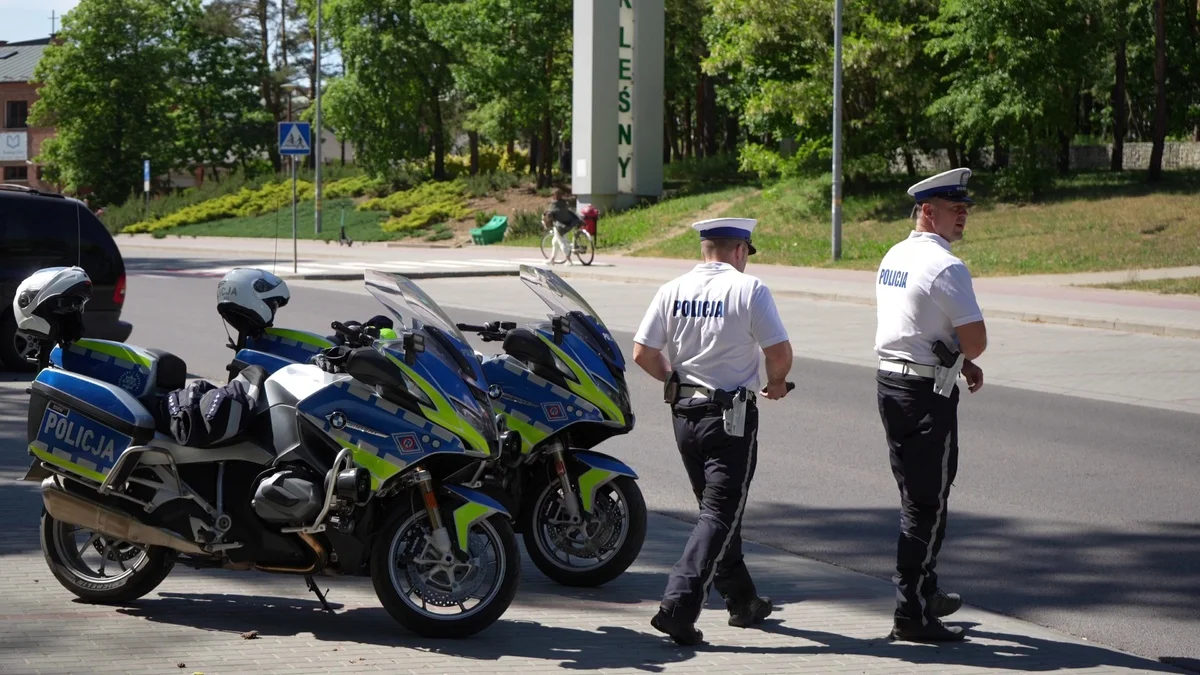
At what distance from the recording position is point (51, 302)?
19.5 ft

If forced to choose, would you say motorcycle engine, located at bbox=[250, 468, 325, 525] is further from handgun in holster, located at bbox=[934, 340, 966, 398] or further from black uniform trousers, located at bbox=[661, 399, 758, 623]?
handgun in holster, located at bbox=[934, 340, 966, 398]

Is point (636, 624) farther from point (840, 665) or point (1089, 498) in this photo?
point (1089, 498)

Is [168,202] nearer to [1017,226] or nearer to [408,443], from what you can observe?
[1017,226]

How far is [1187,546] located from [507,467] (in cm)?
388

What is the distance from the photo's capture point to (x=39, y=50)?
9144 cm

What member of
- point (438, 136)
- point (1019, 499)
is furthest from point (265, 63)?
point (1019, 499)

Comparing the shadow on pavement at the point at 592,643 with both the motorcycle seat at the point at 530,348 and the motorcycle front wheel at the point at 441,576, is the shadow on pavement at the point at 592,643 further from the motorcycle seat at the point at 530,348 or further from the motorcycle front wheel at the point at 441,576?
the motorcycle seat at the point at 530,348

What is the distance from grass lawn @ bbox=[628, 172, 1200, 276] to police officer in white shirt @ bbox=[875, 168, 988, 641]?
74.2 ft

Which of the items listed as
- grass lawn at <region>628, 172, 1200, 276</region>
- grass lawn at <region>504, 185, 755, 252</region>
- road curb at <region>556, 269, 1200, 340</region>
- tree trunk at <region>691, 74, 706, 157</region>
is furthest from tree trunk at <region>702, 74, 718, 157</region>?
road curb at <region>556, 269, 1200, 340</region>

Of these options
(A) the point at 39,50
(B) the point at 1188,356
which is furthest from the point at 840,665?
(A) the point at 39,50

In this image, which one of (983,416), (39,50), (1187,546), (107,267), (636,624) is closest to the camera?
(636,624)

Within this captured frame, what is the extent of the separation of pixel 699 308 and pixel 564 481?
1115 millimetres

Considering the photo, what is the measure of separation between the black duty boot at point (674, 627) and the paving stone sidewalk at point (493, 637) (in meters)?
0.06

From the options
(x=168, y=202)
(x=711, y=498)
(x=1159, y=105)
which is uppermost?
(x=1159, y=105)
